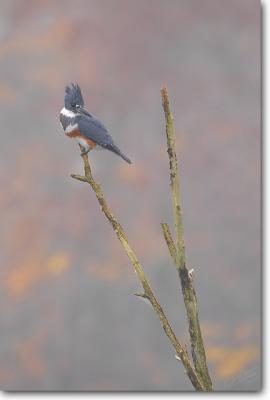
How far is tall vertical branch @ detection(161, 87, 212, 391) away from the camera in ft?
3.40

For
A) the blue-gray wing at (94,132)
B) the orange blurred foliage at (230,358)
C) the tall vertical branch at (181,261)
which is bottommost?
the tall vertical branch at (181,261)

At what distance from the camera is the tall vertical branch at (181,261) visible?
3.40 ft

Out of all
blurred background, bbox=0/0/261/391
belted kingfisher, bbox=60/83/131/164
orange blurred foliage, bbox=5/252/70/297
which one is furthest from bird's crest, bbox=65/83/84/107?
orange blurred foliage, bbox=5/252/70/297

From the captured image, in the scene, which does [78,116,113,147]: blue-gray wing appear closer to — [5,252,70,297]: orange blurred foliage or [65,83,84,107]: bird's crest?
[65,83,84,107]: bird's crest

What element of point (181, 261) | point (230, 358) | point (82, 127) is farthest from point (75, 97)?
point (230, 358)

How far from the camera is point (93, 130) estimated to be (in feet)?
5.53

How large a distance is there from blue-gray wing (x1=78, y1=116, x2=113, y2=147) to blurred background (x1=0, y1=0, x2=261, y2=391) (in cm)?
100

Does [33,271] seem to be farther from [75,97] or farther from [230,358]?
[75,97]

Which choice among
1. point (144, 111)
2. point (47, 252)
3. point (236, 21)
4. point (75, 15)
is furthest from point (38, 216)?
point (236, 21)

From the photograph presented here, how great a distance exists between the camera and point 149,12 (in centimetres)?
281

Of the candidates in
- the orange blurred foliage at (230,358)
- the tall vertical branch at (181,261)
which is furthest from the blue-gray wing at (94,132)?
the orange blurred foliage at (230,358)

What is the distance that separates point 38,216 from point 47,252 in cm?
16

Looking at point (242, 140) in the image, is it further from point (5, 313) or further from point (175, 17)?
point (5, 313)

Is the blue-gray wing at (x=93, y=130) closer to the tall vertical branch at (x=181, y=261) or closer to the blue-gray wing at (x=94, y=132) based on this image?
the blue-gray wing at (x=94, y=132)
